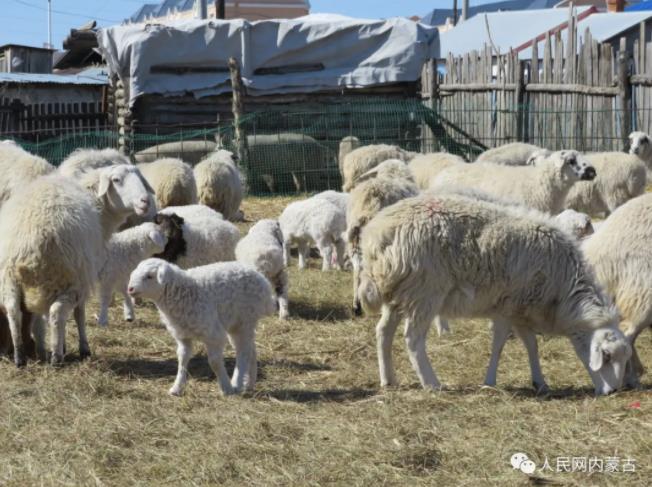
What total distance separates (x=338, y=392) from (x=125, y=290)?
8.86 ft

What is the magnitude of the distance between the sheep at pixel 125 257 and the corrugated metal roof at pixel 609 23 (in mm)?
18661

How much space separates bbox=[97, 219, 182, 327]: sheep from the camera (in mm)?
8109

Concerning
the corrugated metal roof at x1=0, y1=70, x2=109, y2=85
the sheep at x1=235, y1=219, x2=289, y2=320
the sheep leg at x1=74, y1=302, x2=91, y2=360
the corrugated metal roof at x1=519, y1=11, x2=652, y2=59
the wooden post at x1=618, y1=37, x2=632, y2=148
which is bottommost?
the sheep leg at x1=74, y1=302, x2=91, y2=360

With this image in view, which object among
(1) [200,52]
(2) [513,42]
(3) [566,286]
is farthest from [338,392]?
(2) [513,42]

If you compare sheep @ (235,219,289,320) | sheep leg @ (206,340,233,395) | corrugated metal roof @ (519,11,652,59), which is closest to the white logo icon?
sheep leg @ (206,340,233,395)

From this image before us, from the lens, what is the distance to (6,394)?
6000 mm

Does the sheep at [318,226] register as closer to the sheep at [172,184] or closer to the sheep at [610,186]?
the sheep at [172,184]

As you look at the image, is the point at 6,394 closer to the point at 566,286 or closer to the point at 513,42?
the point at 566,286

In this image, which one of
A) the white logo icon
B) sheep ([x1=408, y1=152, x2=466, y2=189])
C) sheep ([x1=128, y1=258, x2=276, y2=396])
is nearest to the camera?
the white logo icon

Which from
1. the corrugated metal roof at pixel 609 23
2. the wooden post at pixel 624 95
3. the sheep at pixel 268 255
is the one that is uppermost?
the corrugated metal roof at pixel 609 23

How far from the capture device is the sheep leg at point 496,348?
629 centimetres

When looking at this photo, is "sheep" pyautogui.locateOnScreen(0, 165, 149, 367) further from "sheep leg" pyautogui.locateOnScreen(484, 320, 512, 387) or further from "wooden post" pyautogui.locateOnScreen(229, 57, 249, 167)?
"wooden post" pyautogui.locateOnScreen(229, 57, 249, 167)

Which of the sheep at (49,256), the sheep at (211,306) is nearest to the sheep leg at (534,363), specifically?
the sheep at (211,306)

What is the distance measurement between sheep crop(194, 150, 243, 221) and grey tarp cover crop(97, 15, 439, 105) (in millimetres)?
6381
